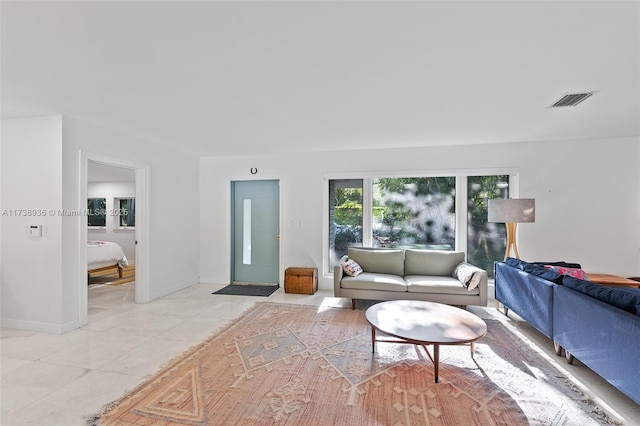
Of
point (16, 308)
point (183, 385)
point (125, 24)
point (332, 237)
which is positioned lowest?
point (183, 385)

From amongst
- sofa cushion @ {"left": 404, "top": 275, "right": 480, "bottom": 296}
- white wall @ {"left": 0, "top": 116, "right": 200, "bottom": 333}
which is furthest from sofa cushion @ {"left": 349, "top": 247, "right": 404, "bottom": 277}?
white wall @ {"left": 0, "top": 116, "right": 200, "bottom": 333}

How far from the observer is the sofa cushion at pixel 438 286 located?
11.7 ft

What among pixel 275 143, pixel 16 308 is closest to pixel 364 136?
pixel 275 143

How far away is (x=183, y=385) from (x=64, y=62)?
2517mm

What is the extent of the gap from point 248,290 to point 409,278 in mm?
2648

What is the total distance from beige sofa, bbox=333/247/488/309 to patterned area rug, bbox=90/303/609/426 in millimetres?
665

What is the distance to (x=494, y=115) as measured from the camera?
304 centimetres

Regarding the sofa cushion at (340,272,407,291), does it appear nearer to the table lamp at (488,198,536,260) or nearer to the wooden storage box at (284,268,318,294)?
the wooden storage box at (284,268,318,294)

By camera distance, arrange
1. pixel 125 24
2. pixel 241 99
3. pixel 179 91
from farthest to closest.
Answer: pixel 241 99 → pixel 179 91 → pixel 125 24

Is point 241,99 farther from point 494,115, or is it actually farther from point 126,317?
point 126,317

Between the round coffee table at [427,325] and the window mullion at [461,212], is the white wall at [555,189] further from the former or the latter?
the round coffee table at [427,325]

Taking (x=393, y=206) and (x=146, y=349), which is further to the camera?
(x=393, y=206)

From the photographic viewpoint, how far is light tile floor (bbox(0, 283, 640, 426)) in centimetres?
192

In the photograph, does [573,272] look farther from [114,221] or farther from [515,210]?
[114,221]
